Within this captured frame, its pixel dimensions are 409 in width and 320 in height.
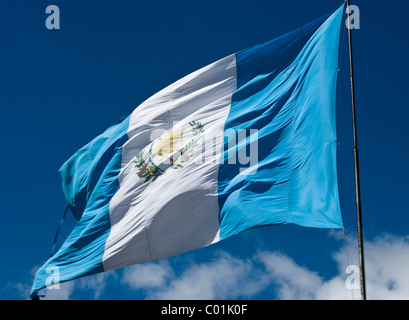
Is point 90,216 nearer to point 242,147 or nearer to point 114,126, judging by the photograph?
point 114,126

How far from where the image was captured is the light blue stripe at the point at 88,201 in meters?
17.7

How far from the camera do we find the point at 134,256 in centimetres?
1706

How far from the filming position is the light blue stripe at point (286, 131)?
15297 mm

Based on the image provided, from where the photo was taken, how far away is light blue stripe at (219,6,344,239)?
15297 mm

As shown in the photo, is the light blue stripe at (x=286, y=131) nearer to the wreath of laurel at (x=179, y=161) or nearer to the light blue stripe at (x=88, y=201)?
the wreath of laurel at (x=179, y=161)

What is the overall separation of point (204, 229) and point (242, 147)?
A: 2375 mm

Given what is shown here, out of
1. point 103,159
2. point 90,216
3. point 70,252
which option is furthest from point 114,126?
point 70,252

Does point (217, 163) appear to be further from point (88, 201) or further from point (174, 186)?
point (88, 201)

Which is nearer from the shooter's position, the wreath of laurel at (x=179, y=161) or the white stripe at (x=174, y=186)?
the white stripe at (x=174, y=186)

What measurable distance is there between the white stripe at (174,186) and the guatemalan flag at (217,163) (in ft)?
A: 0.10

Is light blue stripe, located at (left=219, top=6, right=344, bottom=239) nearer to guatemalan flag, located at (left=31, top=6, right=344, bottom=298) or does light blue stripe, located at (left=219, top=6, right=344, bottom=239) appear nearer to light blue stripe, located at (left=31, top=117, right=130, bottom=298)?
guatemalan flag, located at (left=31, top=6, right=344, bottom=298)

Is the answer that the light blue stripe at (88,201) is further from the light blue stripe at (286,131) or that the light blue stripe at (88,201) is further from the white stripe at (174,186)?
the light blue stripe at (286,131)

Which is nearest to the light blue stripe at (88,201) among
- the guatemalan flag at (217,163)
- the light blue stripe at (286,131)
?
the guatemalan flag at (217,163)

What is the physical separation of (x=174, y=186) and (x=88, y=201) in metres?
3.42
